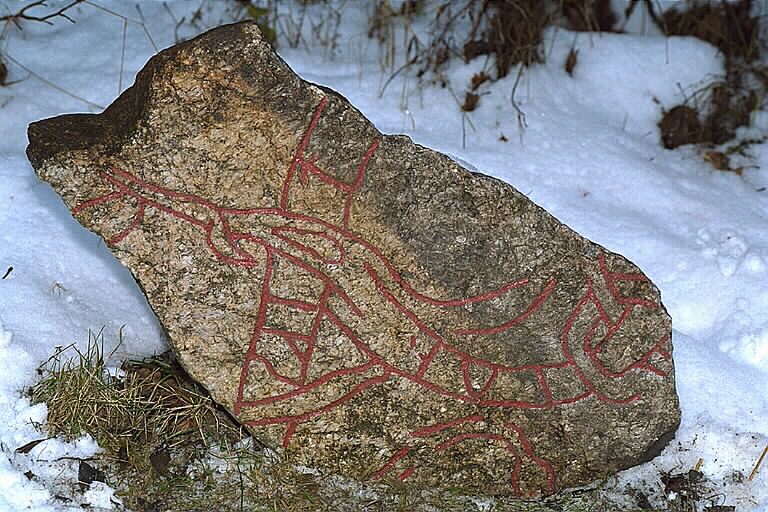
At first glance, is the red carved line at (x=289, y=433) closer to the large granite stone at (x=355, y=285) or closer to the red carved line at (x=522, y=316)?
the large granite stone at (x=355, y=285)

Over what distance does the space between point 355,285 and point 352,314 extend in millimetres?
66

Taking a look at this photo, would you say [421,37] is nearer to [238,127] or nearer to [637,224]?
[637,224]

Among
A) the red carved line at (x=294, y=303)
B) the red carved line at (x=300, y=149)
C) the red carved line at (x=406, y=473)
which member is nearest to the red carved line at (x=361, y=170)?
the red carved line at (x=300, y=149)

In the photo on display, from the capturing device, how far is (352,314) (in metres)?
2.23

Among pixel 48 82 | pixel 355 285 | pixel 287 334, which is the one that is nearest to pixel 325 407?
pixel 287 334

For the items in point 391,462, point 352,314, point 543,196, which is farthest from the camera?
point 543,196

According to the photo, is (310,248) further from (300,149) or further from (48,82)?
(48,82)

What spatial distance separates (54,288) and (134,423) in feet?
1.42

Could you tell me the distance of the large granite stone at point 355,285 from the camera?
6.93ft

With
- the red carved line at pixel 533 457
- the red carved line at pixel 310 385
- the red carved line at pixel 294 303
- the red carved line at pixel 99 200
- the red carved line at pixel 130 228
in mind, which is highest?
the red carved line at pixel 99 200

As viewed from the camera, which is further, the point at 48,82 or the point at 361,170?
the point at 48,82

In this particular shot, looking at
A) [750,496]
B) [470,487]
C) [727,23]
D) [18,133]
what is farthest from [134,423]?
[727,23]

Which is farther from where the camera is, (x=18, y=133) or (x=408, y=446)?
(x=18, y=133)

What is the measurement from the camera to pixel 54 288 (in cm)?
255
